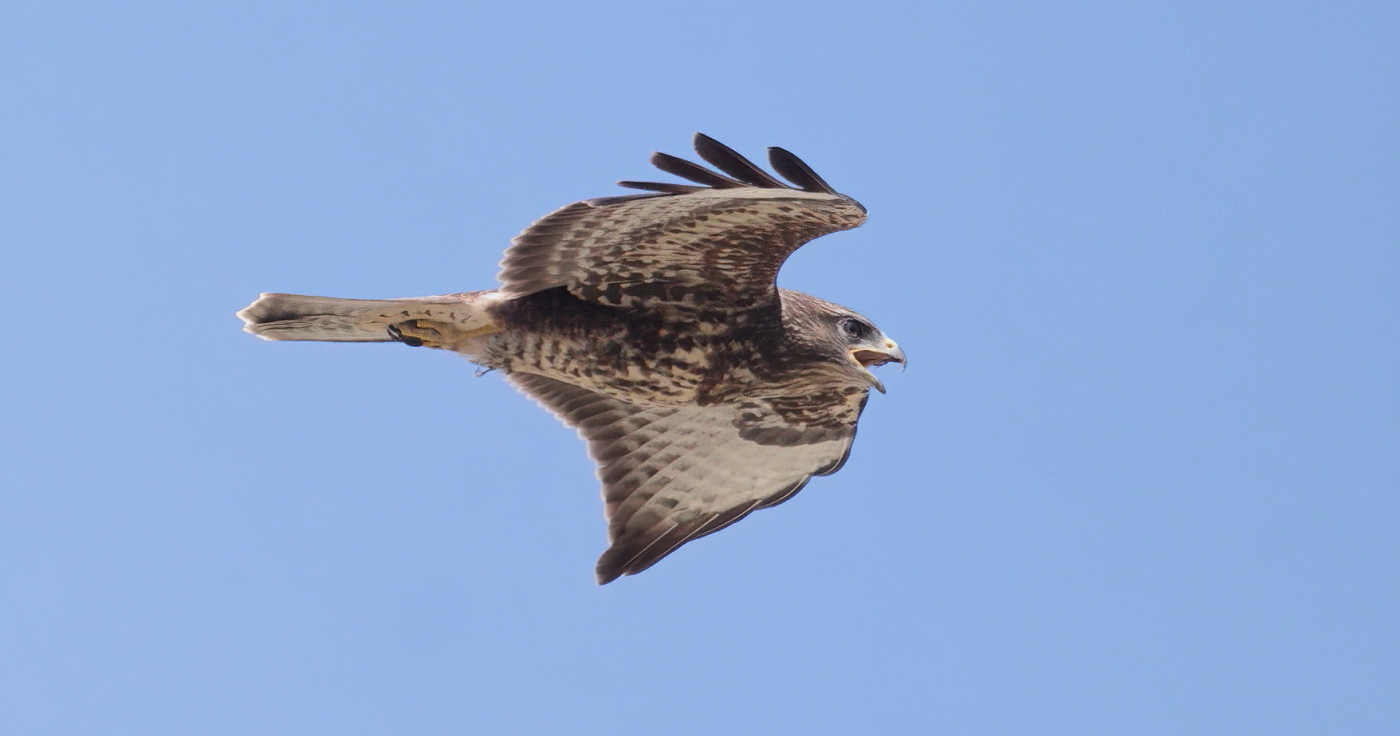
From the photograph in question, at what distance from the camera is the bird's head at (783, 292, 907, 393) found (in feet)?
29.0

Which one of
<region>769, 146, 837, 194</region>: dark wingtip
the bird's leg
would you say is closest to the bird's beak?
<region>769, 146, 837, 194</region>: dark wingtip

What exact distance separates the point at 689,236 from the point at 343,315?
1.96m

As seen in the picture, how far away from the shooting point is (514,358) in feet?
29.6

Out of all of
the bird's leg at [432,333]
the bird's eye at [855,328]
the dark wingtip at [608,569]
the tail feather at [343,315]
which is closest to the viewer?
the tail feather at [343,315]

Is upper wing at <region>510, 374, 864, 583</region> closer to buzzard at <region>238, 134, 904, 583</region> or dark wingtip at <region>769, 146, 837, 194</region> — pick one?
buzzard at <region>238, 134, 904, 583</region>

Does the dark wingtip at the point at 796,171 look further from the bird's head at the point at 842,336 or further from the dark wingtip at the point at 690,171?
the bird's head at the point at 842,336

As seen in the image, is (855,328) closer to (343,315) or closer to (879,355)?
(879,355)

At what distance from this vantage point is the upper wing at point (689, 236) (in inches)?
302

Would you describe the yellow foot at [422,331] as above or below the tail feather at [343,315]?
below

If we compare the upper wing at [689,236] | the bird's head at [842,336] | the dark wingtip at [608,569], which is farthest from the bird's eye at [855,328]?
the dark wingtip at [608,569]

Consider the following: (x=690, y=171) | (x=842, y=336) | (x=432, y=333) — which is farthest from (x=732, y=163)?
(x=432, y=333)

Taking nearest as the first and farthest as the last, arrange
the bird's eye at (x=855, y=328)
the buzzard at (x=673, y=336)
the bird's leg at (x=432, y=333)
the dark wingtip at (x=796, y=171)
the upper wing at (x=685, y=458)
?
the dark wingtip at (x=796, y=171) < the buzzard at (x=673, y=336) < the bird's leg at (x=432, y=333) < the bird's eye at (x=855, y=328) < the upper wing at (x=685, y=458)

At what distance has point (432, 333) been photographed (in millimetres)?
8898

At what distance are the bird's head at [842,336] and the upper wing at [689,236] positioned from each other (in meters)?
0.34
